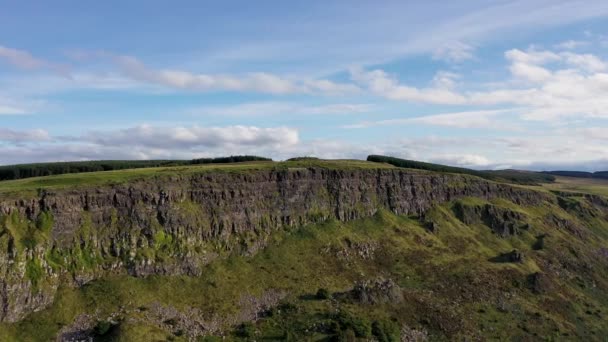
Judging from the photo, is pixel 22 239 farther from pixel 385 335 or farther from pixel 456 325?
pixel 456 325

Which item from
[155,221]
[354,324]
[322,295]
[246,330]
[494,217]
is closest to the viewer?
[246,330]

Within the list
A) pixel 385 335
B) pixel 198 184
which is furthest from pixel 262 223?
pixel 385 335

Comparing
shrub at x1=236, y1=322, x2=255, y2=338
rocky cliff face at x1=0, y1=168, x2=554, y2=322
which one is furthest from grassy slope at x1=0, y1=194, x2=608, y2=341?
rocky cliff face at x1=0, y1=168, x2=554, y2=322

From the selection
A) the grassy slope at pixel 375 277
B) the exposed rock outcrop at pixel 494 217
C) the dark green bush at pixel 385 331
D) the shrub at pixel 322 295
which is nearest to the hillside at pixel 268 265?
the dark green bush at pixel 385 331

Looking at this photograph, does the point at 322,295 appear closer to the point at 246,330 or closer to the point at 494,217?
the point at 246,330

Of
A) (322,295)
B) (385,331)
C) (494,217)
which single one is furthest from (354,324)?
(494,217)

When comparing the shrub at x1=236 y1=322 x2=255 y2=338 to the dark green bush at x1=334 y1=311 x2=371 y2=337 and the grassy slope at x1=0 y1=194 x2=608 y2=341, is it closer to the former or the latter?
the grassy slope at x1=0 y1=194 x2=608 y2=341

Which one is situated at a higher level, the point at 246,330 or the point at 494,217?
the point at 494,217

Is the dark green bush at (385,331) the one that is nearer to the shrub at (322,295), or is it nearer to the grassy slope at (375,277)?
the grassy slope at (375,277)
